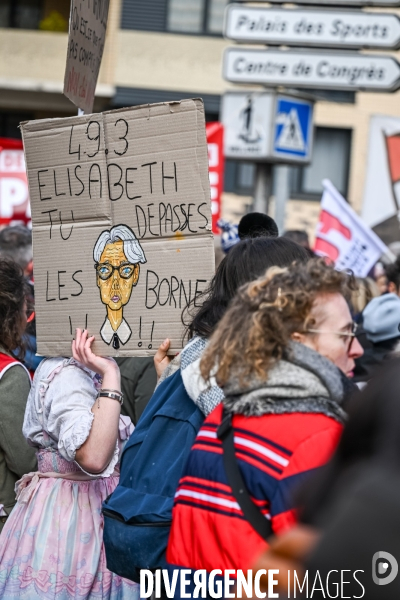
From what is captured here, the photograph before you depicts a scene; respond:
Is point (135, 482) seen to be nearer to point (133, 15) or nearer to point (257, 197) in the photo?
point (257, 197)

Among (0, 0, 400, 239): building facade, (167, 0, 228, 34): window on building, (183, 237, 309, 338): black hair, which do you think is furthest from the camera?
→ (167, 0, 228, 34): window on building

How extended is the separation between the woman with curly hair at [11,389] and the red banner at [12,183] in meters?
A: 6.06

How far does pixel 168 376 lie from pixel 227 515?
79 centimetres

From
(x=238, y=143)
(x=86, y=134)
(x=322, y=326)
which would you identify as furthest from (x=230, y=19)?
(x=322, y=326)

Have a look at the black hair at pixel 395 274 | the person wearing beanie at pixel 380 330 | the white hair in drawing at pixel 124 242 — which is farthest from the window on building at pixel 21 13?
the white hair in drawing at pixel 124 242

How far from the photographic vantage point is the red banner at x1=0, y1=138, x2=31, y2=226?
30.6ft

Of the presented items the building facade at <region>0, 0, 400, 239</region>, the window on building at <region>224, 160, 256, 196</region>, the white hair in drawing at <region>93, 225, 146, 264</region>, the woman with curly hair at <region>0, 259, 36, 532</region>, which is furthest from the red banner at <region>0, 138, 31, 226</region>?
the window on building at <region>224, 160, 256, 196</region>

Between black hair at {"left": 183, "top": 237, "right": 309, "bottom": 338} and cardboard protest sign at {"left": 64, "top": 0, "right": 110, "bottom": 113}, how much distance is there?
133cm

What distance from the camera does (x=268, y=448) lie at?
6.08 ft

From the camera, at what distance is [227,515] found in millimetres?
1894

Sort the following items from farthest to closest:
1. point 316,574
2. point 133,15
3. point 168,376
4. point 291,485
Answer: point 133,15, point 168,376, point 291,485, point 316,574

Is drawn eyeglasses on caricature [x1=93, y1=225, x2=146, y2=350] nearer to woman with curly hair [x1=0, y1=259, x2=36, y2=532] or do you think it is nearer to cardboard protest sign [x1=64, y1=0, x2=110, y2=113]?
woman with curly hair [x1=0, y1=259, x2=36, y2=532]

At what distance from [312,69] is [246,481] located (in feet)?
18.9

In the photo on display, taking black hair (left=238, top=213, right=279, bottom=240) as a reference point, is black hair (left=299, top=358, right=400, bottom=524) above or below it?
above
